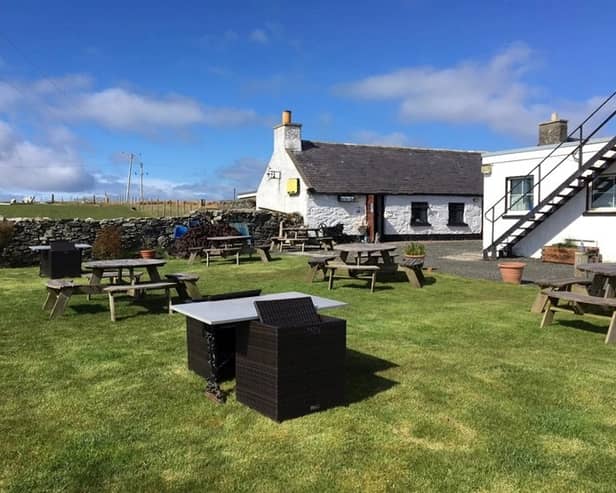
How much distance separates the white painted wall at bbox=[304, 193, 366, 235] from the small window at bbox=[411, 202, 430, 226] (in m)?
2.65

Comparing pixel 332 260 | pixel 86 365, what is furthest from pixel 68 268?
pixel 86 365

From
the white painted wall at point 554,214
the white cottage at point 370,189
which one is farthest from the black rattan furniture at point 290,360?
the white cottage at point 370,189

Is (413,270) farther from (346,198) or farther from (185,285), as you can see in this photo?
(346,198)

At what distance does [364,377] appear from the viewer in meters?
4.73

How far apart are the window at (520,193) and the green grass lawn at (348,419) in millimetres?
10089

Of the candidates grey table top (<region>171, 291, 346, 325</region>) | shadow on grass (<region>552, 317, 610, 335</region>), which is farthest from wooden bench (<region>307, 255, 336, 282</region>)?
grey table top (<region>171, 291, 346, 325</region>)

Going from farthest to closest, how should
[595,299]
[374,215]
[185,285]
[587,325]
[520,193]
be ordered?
[374,215] < [520,193] < [185,285] < [587,325] < [595,299]

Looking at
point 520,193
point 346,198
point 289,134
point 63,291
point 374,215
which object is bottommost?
point 63,291

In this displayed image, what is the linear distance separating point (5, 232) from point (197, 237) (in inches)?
225

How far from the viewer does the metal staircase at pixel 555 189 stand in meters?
13.7

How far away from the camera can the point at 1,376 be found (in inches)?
A: 191

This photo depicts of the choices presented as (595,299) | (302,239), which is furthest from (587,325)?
(302,239)

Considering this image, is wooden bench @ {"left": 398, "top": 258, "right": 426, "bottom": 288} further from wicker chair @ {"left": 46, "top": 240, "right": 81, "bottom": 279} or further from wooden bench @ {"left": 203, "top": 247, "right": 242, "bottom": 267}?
wicker chair @ {"left": 46, "top": 240, "right": 81, "bottom": 279}

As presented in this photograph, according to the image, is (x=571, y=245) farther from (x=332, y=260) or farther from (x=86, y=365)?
(x=86, y=365)
